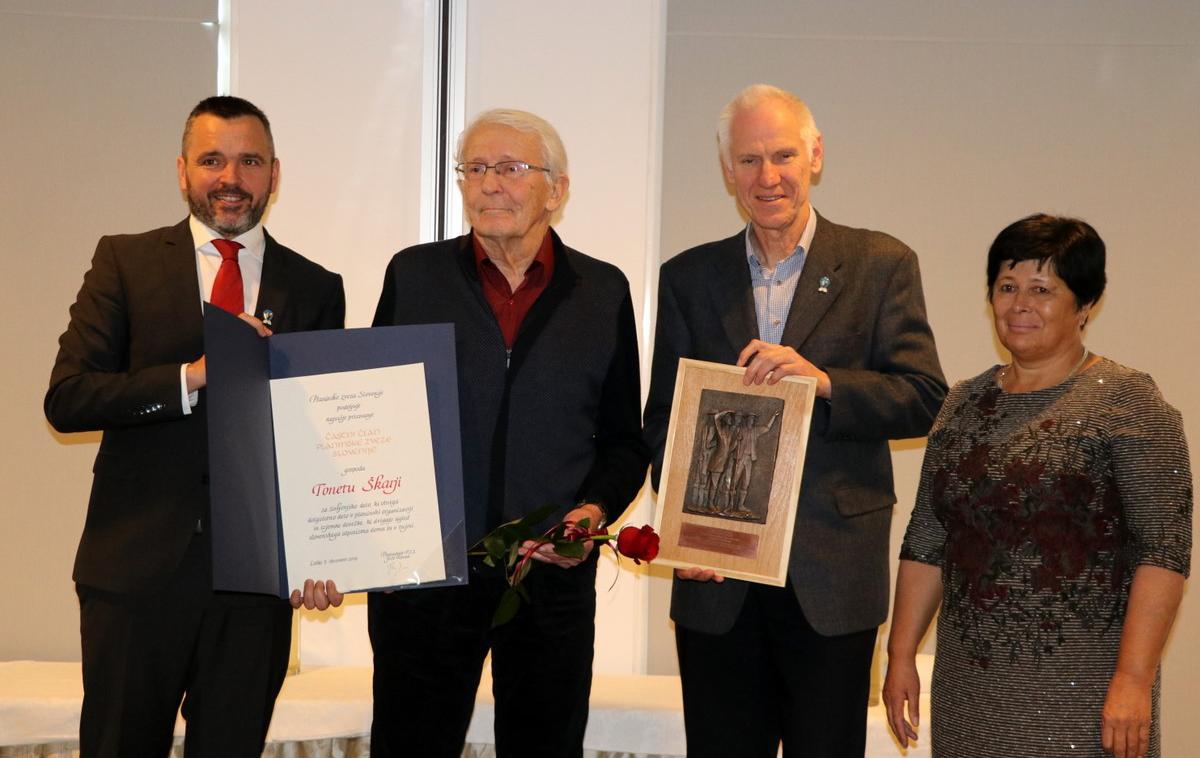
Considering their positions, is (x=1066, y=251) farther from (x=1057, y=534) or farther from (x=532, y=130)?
(x=532, y=130)

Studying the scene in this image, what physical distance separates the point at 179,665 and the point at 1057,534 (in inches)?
75.3

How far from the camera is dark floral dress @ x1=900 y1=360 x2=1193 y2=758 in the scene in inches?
86.6

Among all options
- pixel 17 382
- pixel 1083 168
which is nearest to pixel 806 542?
pixel 1083 168

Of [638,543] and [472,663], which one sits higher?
[638,543]

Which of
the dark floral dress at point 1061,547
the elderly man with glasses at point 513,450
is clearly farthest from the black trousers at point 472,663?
the dark floral dress at point 1061,547

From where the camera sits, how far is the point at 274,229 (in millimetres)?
4328

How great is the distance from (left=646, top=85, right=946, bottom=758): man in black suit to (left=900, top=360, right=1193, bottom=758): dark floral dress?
9.7 inches

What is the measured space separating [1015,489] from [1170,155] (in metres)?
2.70

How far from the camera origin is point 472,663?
2.58m

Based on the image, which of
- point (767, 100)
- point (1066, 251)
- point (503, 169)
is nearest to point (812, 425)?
point (1066, 251)

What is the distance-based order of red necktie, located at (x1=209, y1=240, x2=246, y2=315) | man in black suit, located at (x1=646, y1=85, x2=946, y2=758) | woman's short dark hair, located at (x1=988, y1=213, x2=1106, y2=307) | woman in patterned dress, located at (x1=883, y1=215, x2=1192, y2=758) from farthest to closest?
red necktie, located at (x1=209, y1=240, x2=246, y2=315), man in black suit, located at (x1=646, y1=85, x2=946, y2=758), woman's short dark hair, located at (x1=988, y1=213, x2=1106, y2=307), woman in patterned dress, located at (x1=883, y1=215, x2=1192, y2=758)

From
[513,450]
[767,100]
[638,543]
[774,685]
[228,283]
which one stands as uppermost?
[767,100]

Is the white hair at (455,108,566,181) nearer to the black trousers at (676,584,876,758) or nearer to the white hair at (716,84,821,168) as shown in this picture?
the white hair at (716,84,821,168)

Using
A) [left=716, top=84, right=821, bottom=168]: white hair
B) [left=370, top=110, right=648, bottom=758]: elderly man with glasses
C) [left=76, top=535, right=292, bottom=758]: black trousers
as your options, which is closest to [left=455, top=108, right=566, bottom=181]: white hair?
[left=370, top=110, right=648, bottom=758]: elderly man with glasses
